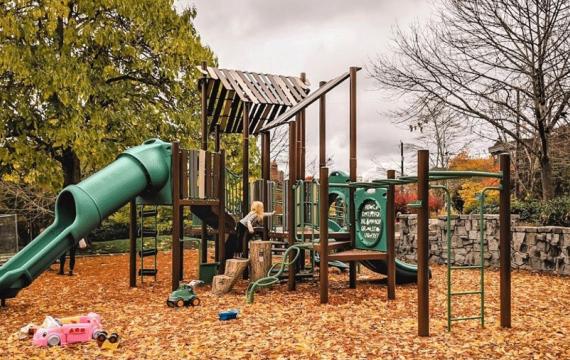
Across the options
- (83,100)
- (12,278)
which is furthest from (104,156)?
(12,278)

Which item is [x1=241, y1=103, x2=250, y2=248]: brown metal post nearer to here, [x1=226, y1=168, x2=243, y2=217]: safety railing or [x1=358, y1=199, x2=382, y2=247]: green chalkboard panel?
[x1=226, y1=168, x2=243, y2=217]: safety railing

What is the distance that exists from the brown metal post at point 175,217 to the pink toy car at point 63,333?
319cm

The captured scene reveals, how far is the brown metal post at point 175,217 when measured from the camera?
9.37 metres

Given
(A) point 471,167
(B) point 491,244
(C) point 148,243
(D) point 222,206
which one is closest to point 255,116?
(D) point 222,206

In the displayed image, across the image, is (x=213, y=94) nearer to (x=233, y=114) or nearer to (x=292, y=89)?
(x=233, y=114)

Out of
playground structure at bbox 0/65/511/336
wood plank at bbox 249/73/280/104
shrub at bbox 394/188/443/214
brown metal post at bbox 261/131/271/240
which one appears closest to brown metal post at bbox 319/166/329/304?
playground structure at bbox 0/65/511/336

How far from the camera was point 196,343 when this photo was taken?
5.87 metres

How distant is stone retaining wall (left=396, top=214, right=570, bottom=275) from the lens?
38.4ft

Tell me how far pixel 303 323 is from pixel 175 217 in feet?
11.6

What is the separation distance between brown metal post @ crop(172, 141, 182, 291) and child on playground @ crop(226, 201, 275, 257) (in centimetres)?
125

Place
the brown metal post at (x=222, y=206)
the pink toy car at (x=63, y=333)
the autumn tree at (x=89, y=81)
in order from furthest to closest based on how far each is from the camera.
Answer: the autumn tree at (x=89, y=81), the brown metal post at (x=222, y=206), the pink toy car at (x=63, y=333)

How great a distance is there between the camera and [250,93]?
1069 cm

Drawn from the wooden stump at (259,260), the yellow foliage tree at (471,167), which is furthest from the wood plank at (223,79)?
the yellow foliage tree at (471,167)

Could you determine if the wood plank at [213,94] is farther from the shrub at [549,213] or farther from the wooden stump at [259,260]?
the shrub at [549,213]
